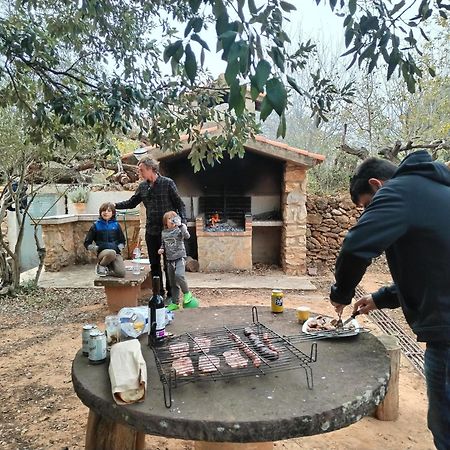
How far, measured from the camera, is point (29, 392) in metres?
3.29

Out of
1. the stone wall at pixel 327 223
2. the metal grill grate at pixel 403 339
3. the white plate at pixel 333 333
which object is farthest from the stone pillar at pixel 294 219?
the white plate at pixel 333 333

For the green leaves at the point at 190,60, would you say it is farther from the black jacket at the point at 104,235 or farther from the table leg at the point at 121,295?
the black jacket at the point at 104,235

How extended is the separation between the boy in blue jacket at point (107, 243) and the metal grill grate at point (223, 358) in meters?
3.06

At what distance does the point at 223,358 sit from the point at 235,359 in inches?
2.8

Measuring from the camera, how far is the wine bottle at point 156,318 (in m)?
2.12

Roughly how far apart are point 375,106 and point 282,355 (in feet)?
30.4

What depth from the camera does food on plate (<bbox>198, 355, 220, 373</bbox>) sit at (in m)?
1.75

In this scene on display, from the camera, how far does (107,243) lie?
5.26 m

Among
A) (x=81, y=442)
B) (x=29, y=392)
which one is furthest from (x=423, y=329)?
(x=29, y=392)

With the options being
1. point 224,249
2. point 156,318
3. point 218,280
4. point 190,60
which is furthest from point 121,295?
point 190,60

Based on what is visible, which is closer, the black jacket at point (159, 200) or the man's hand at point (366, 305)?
the man's hand at point (366, 305)

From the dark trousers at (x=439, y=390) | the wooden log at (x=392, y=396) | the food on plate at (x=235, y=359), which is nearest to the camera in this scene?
the dark trousers at (x=439, y=390)

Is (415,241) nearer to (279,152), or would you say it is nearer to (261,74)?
(261,74)

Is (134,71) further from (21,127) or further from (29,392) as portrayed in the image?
(29,392)
